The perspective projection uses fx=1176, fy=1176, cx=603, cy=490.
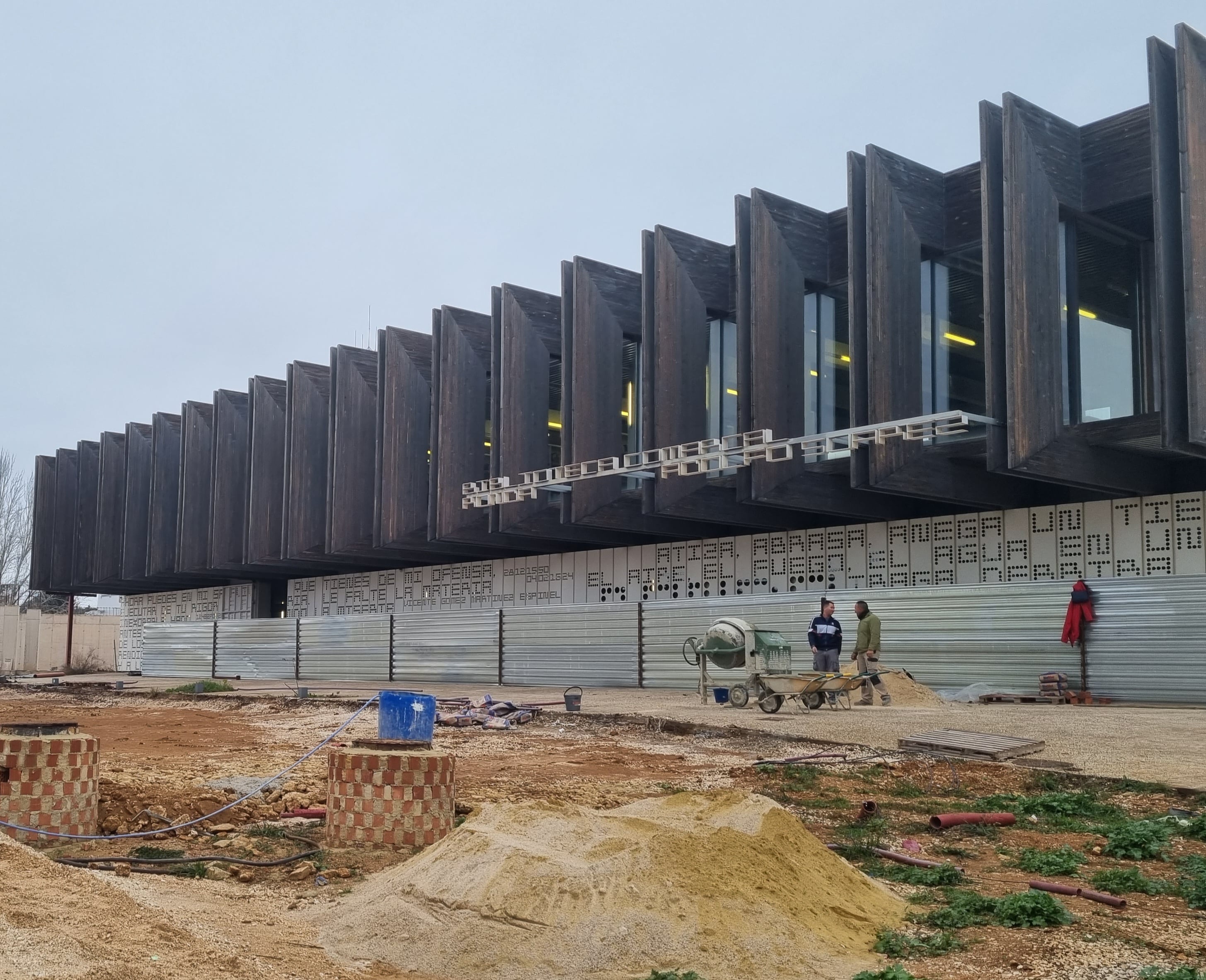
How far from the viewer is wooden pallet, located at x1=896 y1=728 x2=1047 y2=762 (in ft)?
37.9

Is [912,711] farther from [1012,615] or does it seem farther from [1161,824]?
[1161,824]

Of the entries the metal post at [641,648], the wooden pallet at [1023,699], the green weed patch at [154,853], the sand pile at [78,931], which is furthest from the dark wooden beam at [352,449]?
the sand pile at [78,931]

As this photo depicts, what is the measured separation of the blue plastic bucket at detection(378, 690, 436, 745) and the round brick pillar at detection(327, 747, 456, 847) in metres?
2.47

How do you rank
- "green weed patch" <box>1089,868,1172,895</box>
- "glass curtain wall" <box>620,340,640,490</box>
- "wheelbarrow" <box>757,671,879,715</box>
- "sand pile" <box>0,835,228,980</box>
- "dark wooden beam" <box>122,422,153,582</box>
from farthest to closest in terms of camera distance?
"dark wooden beam" <box>122,422,153,582</box>
"glass curtain wall" <box>620,340,640,490</box>
"wheelbarrow" <box>757,671,879,715</box>
"green weed patch" <box>1089,868,1172,895</box>
"sand pile" <box>0,835,228,980</box>

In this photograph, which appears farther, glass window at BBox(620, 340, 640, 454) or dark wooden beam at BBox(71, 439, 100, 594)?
dark wooden beam at BBox(71, 439, 100, 594)

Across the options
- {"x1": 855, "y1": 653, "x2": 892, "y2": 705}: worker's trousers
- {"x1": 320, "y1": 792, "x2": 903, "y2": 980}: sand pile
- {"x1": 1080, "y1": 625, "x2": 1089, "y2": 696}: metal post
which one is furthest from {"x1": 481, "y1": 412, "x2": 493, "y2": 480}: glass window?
{"x1": 320, "y1": 792, "x2": 903, "y2": 980}: sand pile

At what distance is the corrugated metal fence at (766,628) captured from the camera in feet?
67.1

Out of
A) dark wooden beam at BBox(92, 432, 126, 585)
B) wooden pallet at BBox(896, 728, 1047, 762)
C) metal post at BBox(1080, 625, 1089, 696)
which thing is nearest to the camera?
wooden pallet at BBox(896, 728, 1047, 762)

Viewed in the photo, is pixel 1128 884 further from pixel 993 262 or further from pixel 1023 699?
pixel 993 262

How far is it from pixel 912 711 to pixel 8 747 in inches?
517

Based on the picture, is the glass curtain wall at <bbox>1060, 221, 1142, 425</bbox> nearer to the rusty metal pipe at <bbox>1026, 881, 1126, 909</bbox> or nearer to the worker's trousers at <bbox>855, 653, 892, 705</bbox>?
the worker's trousers at <bbox>855, 653, 892, 705</bbox>

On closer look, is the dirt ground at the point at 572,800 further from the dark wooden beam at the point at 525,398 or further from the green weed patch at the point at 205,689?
the dark wooden beam at the point at 525,398

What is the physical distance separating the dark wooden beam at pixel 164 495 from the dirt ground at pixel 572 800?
30730 mm

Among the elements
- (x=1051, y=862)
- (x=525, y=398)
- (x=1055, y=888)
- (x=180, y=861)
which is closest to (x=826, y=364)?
(x=525, y=398)
